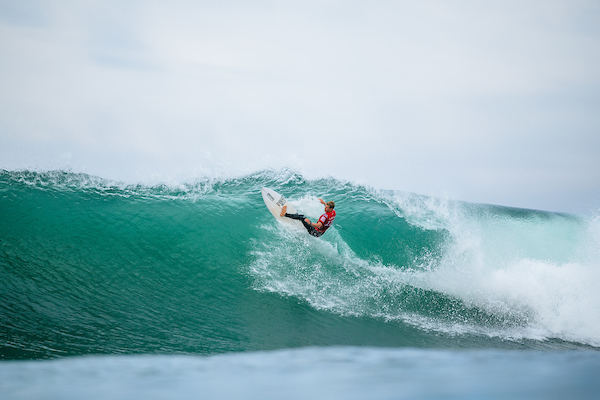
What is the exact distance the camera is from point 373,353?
6.73 ft

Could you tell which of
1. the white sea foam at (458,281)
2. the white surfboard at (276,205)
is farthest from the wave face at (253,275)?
the white surfboard at (276,205)

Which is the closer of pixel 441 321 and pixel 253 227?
pixel 441 321

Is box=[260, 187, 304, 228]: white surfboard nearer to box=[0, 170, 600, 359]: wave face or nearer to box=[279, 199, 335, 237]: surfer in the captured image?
box=[0, 170, 600, 359]: wave face

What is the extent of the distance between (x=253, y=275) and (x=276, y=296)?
0.84 m

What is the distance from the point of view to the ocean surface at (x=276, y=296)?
5.56 feet

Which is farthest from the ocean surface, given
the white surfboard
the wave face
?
the white surfboard

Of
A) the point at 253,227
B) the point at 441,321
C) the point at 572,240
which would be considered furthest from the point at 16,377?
the point at 572,240

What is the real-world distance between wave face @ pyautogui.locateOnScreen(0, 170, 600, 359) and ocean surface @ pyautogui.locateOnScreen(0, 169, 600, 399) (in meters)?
0.04

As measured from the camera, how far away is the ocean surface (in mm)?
1694

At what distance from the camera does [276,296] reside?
6551 mm

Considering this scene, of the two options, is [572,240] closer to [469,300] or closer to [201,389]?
[469,300]

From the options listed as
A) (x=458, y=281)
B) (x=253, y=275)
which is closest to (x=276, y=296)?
(x=253, y=275)

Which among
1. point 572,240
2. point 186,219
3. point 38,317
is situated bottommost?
point 38,317

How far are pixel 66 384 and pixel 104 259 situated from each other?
243 inches
